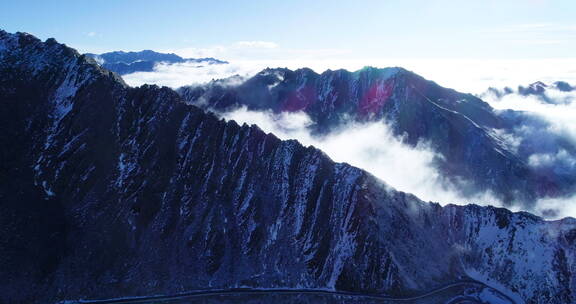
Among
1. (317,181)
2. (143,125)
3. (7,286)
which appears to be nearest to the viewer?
(7,286)

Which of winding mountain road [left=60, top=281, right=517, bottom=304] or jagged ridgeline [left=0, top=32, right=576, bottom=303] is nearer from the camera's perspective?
winding mountain road [left=60, top=281, right=517, bottom=304]

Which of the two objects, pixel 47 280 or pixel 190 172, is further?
pixel 190 172

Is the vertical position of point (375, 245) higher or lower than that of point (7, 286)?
higher

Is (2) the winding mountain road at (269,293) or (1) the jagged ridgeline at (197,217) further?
(1) the jagged ridgeline at (197,217)

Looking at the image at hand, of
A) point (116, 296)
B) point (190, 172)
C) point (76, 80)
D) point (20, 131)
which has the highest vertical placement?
point (76, 80)

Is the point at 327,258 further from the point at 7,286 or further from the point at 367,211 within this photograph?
the point at 7,286

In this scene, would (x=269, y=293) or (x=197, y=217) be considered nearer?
(x=269, y=293)

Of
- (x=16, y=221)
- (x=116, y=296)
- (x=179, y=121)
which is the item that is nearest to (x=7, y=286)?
(x=16, y=221)

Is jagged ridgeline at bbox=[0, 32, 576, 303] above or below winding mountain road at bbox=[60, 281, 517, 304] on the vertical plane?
above
